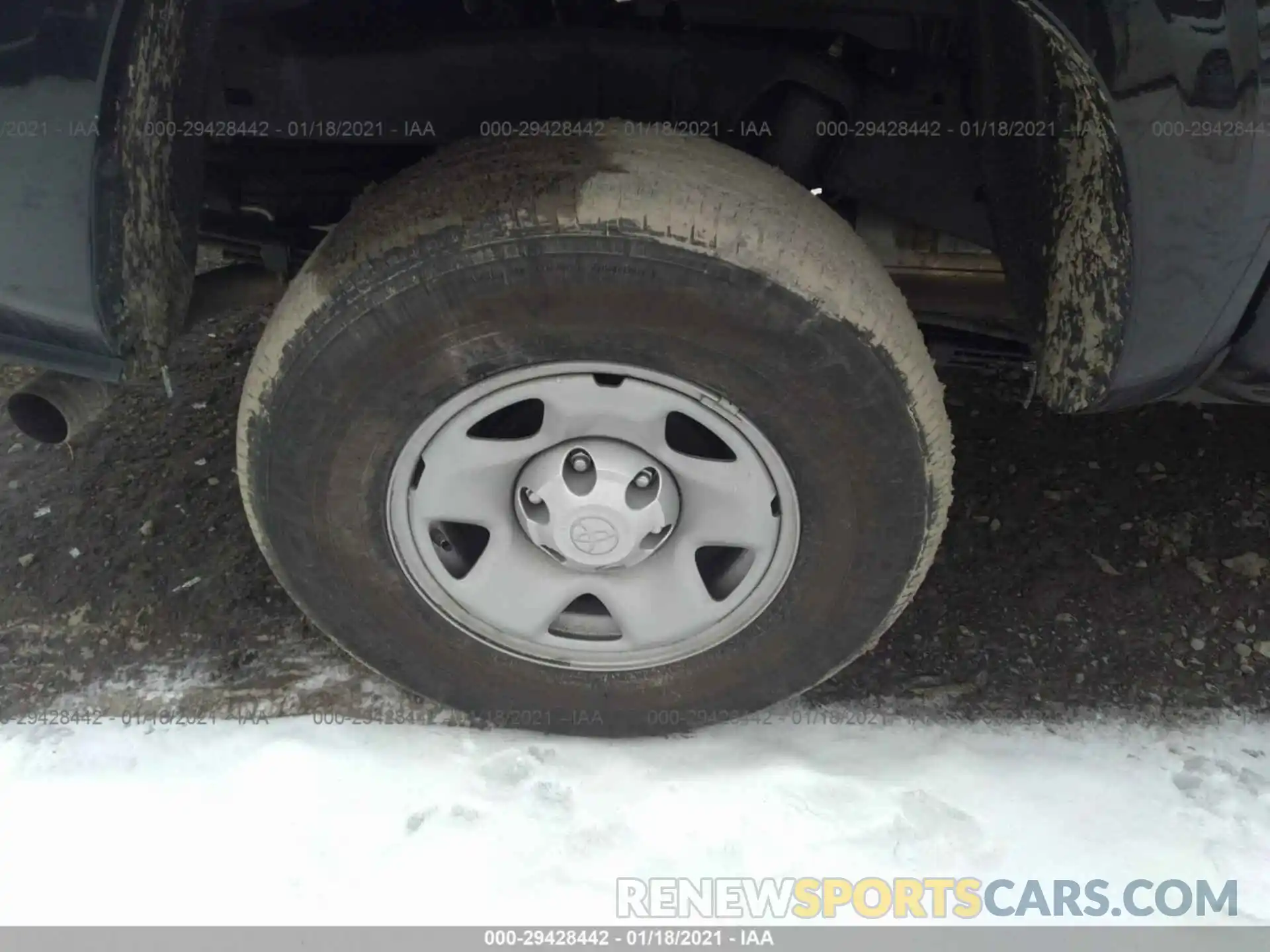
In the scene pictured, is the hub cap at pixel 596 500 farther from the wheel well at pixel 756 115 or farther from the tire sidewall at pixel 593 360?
the wheel well at pixel 756 115

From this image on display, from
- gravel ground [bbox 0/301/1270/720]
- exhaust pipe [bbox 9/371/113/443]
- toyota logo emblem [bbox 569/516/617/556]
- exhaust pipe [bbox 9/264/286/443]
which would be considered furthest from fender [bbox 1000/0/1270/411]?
exhaust pipe [bbox 9/371/113/443]

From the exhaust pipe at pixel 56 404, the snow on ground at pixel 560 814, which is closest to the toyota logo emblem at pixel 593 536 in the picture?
the snow on ground at pixel 560 814

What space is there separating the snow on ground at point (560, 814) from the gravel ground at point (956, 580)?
0.11 m

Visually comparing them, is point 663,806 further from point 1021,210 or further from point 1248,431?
point 1248,431

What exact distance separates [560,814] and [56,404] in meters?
1.21

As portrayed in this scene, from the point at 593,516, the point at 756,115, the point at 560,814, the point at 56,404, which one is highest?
the point at 756,115

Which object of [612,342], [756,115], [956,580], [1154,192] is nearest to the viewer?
[1154,192]

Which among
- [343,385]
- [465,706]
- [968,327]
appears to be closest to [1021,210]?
[968,327]

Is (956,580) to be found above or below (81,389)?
below

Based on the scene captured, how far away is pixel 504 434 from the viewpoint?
1.87 metres

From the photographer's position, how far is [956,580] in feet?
7.75

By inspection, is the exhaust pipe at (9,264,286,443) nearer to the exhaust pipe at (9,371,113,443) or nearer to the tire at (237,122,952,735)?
the exhaust pipe at (9,371,113,443)

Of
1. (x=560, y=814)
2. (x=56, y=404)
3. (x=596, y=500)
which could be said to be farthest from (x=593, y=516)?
(x=56, y=404)

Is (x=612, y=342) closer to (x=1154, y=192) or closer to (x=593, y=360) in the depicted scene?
(x=593, y=360)
